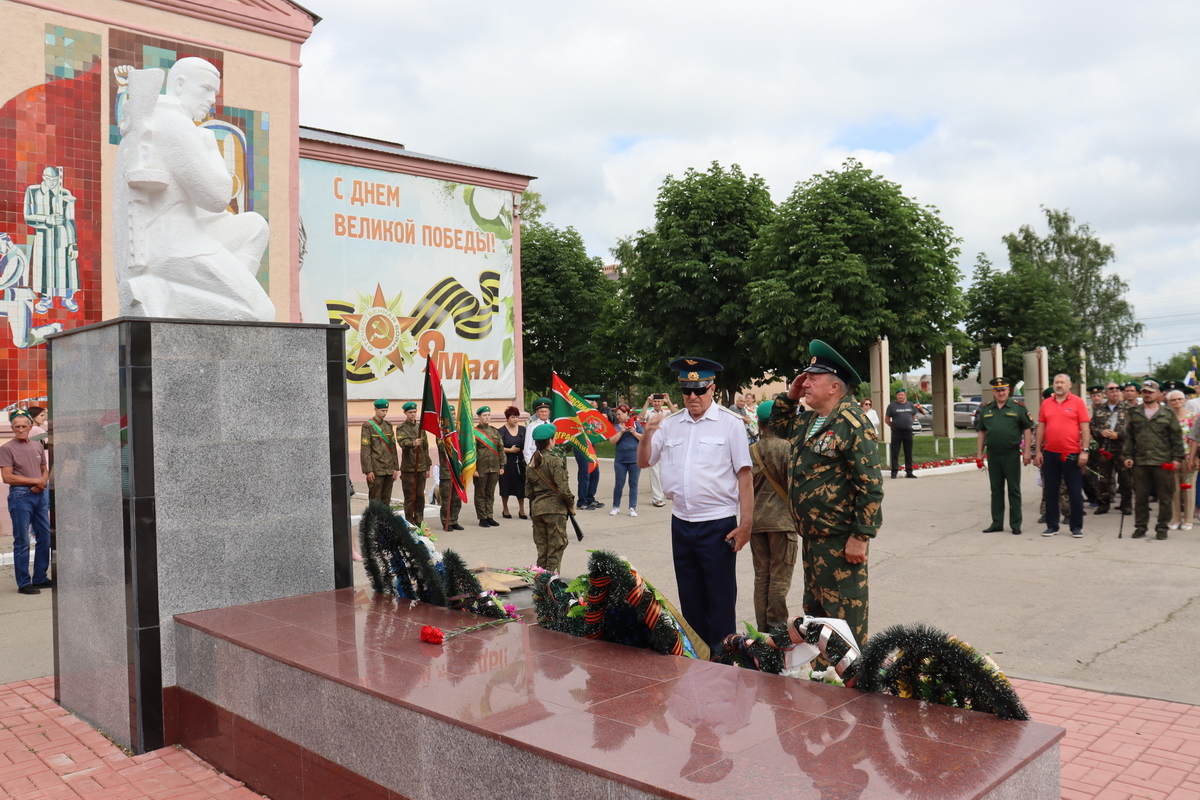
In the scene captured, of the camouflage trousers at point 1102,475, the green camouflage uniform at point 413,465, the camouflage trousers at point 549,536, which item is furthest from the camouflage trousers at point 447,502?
the camouflage trousers at point 1102,475

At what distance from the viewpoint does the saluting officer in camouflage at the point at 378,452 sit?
1289 cm

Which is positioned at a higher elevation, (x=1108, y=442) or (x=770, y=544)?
(x=1108, y=442)

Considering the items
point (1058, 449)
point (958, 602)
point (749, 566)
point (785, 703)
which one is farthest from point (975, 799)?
point (1058, 449)

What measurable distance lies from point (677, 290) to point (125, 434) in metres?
25.4

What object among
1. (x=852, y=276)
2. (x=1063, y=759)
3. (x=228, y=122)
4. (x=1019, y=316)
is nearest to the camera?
(x=1063, y=759)

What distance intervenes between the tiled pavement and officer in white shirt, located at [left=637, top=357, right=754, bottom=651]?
1.79m

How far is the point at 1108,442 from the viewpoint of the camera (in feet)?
40.1

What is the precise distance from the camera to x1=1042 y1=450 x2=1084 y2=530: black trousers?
35.1ft

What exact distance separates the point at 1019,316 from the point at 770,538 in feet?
120

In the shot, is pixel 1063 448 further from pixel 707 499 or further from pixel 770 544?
pixel 707 499

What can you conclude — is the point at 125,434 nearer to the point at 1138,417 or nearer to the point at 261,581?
the point at 261,581

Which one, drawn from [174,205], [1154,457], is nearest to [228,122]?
[174,205]

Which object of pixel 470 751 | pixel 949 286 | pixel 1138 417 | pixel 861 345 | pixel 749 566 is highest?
pixel 949 286

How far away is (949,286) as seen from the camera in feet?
91.7
